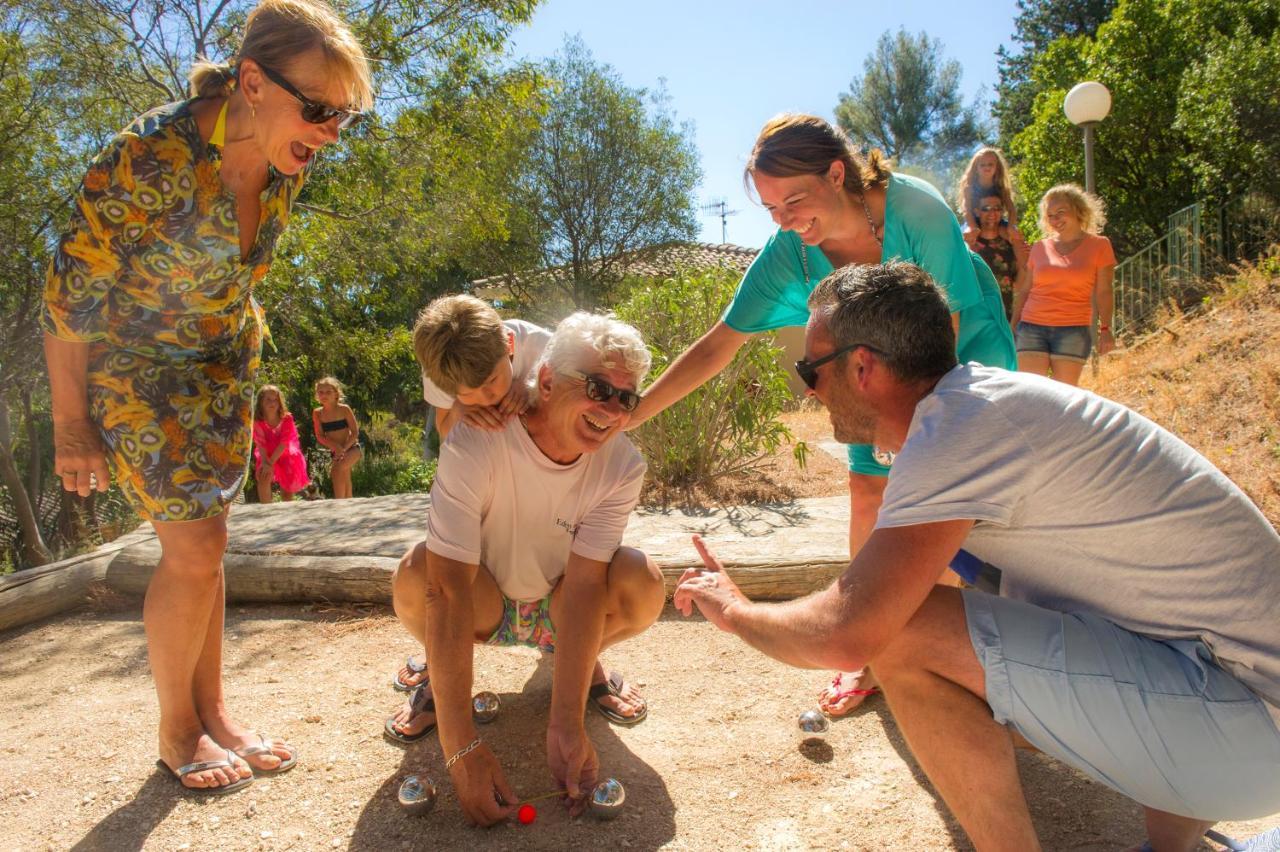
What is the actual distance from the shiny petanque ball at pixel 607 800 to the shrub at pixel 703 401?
12.7ft

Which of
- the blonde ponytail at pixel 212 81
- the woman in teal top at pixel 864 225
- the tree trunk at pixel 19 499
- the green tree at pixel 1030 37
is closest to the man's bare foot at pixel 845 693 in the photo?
the woman in teal top at pixel 864 225

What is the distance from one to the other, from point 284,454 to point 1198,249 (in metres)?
9.85

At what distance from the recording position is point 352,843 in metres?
2.15

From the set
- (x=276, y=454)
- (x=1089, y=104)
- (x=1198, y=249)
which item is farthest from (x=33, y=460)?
(x=1198, y=249)

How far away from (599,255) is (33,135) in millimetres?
13943

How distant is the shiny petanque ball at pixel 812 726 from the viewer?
262cm

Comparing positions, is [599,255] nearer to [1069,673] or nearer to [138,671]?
[138,671]

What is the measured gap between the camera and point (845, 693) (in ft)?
9.08

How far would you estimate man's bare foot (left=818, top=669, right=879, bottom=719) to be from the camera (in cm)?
273

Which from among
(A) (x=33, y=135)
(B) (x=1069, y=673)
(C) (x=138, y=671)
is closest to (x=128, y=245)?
(C) (x=138, y=671)

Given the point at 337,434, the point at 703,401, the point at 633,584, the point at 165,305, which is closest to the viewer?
the point at 165,305

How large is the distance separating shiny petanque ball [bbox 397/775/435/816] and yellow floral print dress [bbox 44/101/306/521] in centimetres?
85

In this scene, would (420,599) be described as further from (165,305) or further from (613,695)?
(165,305)

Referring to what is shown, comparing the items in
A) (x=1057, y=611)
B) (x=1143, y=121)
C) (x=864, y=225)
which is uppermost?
(x=1143, y=121)
